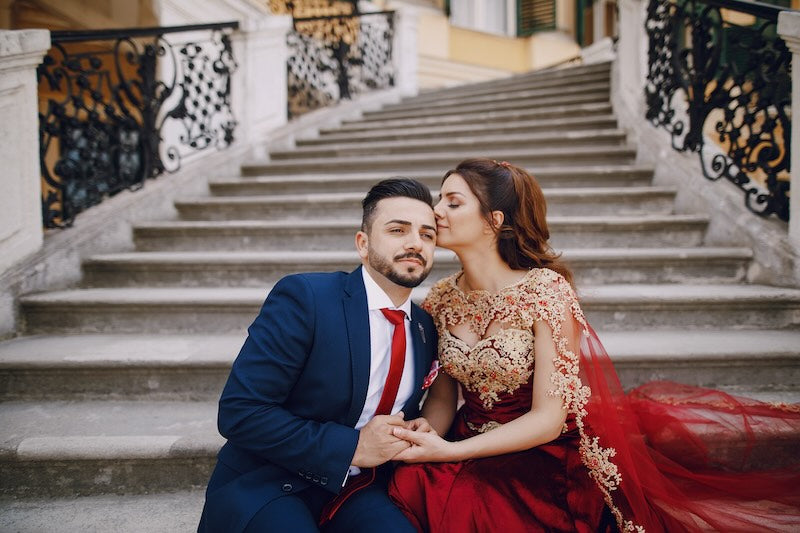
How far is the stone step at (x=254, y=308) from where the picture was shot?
A: 288 centimetres

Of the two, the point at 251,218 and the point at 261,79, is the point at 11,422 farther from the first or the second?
the point at 261,79

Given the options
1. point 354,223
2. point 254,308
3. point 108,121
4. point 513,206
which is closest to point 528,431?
A: point 513,206

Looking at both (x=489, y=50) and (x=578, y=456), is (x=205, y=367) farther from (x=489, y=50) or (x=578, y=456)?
(x=489, y=50)

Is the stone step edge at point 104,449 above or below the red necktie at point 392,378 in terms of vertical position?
below

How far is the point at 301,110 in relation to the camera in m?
7.63

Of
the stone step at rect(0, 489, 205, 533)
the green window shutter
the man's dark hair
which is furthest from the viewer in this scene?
the green window shutter

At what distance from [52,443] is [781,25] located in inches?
174

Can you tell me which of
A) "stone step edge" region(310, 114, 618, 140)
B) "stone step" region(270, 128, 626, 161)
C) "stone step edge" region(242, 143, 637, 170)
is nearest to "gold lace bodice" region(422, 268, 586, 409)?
"stone step edge" region(242, 143, 637, 170)

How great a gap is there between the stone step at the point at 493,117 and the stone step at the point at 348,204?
2.00 meters

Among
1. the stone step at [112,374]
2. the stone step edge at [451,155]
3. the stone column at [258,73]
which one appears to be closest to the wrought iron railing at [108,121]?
the stone column at [258,73]

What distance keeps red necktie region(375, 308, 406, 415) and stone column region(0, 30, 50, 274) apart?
8.67 feet

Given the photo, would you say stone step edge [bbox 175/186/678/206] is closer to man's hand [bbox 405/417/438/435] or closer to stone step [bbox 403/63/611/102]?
man's hand [bbox 405/417/438/435]

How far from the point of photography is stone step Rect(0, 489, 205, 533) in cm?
193

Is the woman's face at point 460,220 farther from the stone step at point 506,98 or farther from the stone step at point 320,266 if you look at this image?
the stone step at point 506,98
